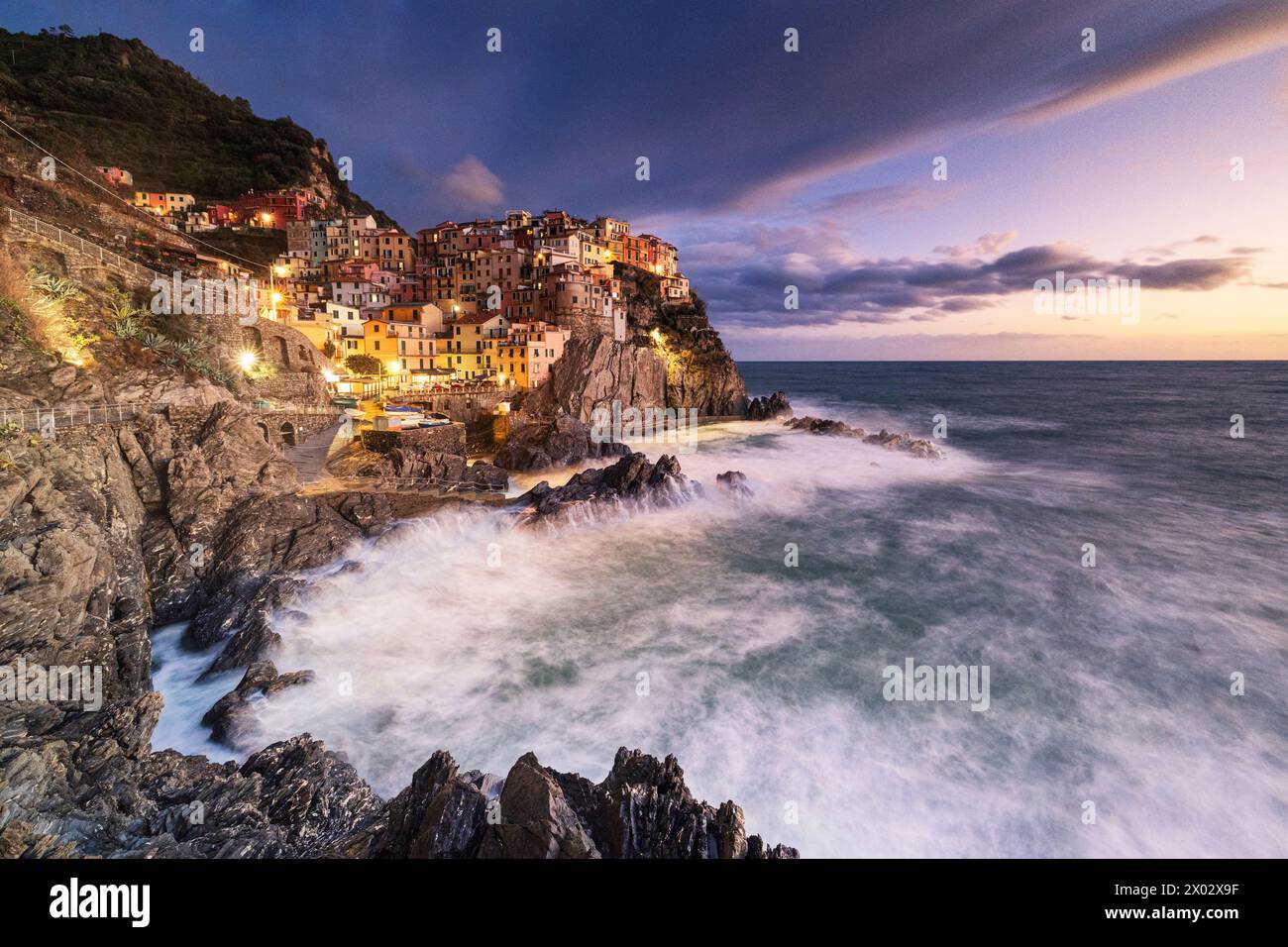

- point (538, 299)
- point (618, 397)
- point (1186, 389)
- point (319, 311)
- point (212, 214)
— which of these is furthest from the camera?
point (1186, 389)

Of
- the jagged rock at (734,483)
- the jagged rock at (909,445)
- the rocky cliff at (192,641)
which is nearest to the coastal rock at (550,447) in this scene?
the jagged rock at (734,483)

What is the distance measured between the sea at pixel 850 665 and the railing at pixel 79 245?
18723 millimetres

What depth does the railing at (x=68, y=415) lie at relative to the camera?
1369 cm

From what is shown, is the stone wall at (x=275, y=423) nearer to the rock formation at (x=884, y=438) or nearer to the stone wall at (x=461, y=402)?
the stone wall at (x=461, y=402)

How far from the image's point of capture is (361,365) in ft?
158

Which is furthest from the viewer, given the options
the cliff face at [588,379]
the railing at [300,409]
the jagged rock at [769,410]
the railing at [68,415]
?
the jagged rock at [769,410]

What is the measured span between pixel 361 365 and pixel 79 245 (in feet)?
82.2

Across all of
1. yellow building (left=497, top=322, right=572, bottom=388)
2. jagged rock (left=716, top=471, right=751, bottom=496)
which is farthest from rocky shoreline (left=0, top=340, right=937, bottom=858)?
yellow building (left=497, top=322, right=572, bottom=388)

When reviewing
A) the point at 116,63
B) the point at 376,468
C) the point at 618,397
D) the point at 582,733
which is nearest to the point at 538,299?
the point at 618,397

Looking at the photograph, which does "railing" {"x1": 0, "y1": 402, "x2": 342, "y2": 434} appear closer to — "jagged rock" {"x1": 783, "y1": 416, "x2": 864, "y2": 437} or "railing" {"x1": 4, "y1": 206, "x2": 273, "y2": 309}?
"railing" {"x1": 4, "y1": 206, "x2": 273, "y2": 309}
